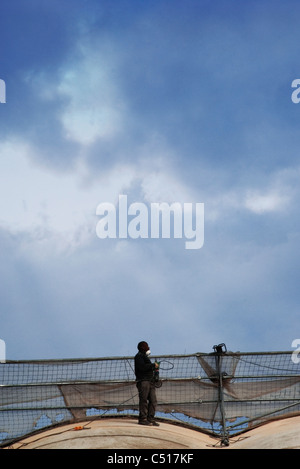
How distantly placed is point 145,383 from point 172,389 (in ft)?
5.03

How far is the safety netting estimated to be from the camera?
14.5 meters

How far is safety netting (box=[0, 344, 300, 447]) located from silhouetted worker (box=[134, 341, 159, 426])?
30.8 inches

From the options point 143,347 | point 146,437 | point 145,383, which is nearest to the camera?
point 146,437

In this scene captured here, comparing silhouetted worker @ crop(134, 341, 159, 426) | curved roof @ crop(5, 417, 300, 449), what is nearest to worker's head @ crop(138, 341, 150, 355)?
silhouetted worker @ crop(134, 341, 159, 426)

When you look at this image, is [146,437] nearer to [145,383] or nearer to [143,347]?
[145,383]

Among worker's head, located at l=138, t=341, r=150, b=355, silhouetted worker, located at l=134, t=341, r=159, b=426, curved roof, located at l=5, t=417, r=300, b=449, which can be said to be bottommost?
curved roof, located at l=5, t=417, r=300, b=449

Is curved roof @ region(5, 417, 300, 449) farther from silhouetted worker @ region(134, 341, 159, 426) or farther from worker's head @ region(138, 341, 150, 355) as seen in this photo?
worker's head @ region(138, 341, 150, 355)

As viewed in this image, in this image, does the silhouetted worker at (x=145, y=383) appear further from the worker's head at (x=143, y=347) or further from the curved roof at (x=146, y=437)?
the curved roof at (x=146, y=437)

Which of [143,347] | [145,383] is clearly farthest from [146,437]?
[143,347]

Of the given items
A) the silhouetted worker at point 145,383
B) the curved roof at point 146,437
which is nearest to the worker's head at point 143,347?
the silhouetted worker at point 145,383

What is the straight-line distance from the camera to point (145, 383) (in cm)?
1367
